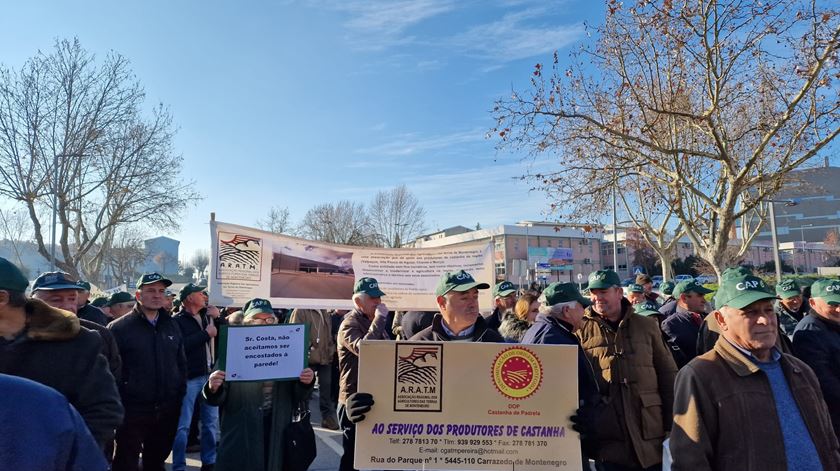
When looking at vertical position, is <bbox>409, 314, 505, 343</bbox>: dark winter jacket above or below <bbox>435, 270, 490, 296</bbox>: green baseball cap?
below

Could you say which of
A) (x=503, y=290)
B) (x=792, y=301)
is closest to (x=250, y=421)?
(x=503, y=290)

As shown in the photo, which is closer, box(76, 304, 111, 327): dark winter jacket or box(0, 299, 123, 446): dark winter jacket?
box(0, 299, 123, 446): dark winter jacket

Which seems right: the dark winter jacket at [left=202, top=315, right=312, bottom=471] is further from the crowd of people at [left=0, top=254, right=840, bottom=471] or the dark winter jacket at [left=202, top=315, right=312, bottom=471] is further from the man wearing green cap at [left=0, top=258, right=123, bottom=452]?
the man wearing green cap at [left=0, top=258, right=123, bottom=452]

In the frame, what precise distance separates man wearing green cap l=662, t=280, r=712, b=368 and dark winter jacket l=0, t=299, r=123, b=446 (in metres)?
4.97

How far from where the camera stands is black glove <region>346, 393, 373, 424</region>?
113 inches

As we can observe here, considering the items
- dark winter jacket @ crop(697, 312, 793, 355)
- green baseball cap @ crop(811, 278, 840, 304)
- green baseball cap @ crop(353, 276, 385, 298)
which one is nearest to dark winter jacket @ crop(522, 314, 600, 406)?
dark winter jacket @ crop(697, 312, 793, 355)

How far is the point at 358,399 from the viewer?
2924mm

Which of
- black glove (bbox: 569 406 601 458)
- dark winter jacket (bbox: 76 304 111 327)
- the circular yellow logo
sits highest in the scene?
dark winter jacket (bbox: 76 304 111 327)

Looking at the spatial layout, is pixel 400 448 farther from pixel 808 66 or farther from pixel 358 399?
pixel 808 66

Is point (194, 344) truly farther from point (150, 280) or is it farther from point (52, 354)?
point (52, 354)

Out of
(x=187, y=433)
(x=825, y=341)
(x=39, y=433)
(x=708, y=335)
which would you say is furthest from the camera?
(x=187, y=433)

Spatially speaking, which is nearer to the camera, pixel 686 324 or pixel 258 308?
pixel 258 308

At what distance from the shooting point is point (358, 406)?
9.50ft

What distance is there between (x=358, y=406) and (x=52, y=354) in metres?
1.61
